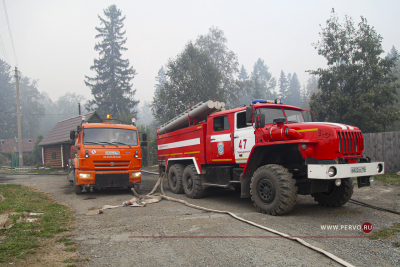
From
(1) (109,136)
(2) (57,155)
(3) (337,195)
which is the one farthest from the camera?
(2) (57,155)

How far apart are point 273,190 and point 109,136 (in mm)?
6565

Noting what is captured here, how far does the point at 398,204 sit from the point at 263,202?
11.9 ft

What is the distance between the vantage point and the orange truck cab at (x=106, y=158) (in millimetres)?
9555

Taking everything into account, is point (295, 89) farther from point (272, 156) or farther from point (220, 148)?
point (272, 156)

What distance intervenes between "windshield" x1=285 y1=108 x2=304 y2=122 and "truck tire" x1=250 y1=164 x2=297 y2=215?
5.87 feet

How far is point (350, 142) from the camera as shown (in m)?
5.93

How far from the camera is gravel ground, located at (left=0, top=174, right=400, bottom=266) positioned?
12.5ft

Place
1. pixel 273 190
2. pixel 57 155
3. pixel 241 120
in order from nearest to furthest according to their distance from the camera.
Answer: pixel 273 190
pixel 241 120
pixel 57 155

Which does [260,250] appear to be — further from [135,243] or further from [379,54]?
[379,54]

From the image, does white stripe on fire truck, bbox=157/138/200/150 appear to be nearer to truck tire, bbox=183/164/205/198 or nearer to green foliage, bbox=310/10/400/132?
truck tire, bbox=183/164/205/198

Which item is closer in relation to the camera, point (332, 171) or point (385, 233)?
point (385, 233)

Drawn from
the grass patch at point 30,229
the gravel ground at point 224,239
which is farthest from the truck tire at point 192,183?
the grass patch at point 30,229

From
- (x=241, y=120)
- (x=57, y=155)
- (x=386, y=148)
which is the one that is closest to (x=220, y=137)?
(x=241, y=120)

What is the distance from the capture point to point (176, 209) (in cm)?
733
